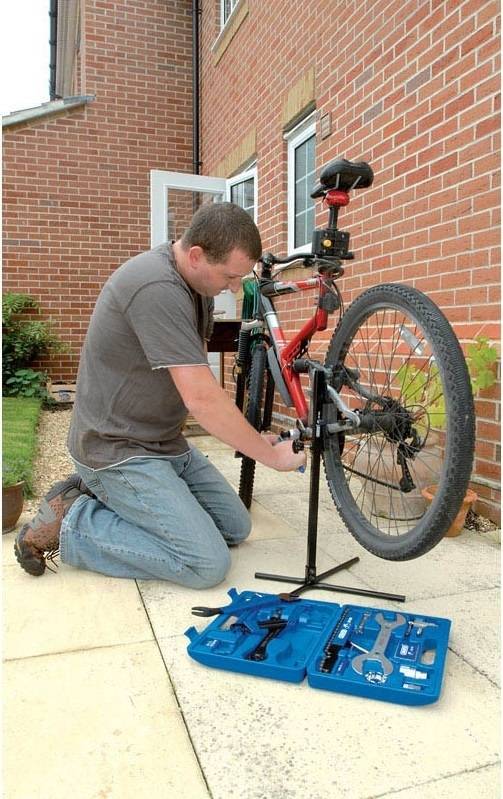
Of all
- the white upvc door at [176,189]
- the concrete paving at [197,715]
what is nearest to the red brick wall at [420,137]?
the concrete paving at [197,715]

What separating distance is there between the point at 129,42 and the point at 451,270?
7.03 meters

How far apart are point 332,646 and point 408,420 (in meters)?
0.74

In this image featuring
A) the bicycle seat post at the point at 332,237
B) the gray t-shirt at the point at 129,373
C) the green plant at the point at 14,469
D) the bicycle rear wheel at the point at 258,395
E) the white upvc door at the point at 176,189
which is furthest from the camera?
the white upvc door at the point at 176,189

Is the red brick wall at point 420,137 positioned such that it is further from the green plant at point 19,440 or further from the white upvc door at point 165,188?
the green plant at point 19,440

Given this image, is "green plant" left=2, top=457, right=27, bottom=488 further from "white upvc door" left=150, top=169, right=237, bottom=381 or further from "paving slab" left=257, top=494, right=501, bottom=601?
"white upvc door" left=150, top=169, right=237, bottom=381

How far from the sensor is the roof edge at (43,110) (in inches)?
307

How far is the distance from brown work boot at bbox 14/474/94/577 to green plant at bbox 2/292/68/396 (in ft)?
18.3

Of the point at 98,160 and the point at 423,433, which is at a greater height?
the point at 98,160

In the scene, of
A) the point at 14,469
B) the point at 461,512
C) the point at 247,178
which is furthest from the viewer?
the point at 247,178

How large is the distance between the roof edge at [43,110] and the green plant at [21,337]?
2.15m

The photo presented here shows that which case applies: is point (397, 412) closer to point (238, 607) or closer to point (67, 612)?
point (238, 607)

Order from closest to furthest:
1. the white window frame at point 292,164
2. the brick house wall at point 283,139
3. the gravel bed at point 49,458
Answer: the brick house wall at point 283,139 < the gravel bed at point 49,458 < the white window frame at point 292,164

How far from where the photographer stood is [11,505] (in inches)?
111

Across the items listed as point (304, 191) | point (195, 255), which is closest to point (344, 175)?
point (195, 255)
